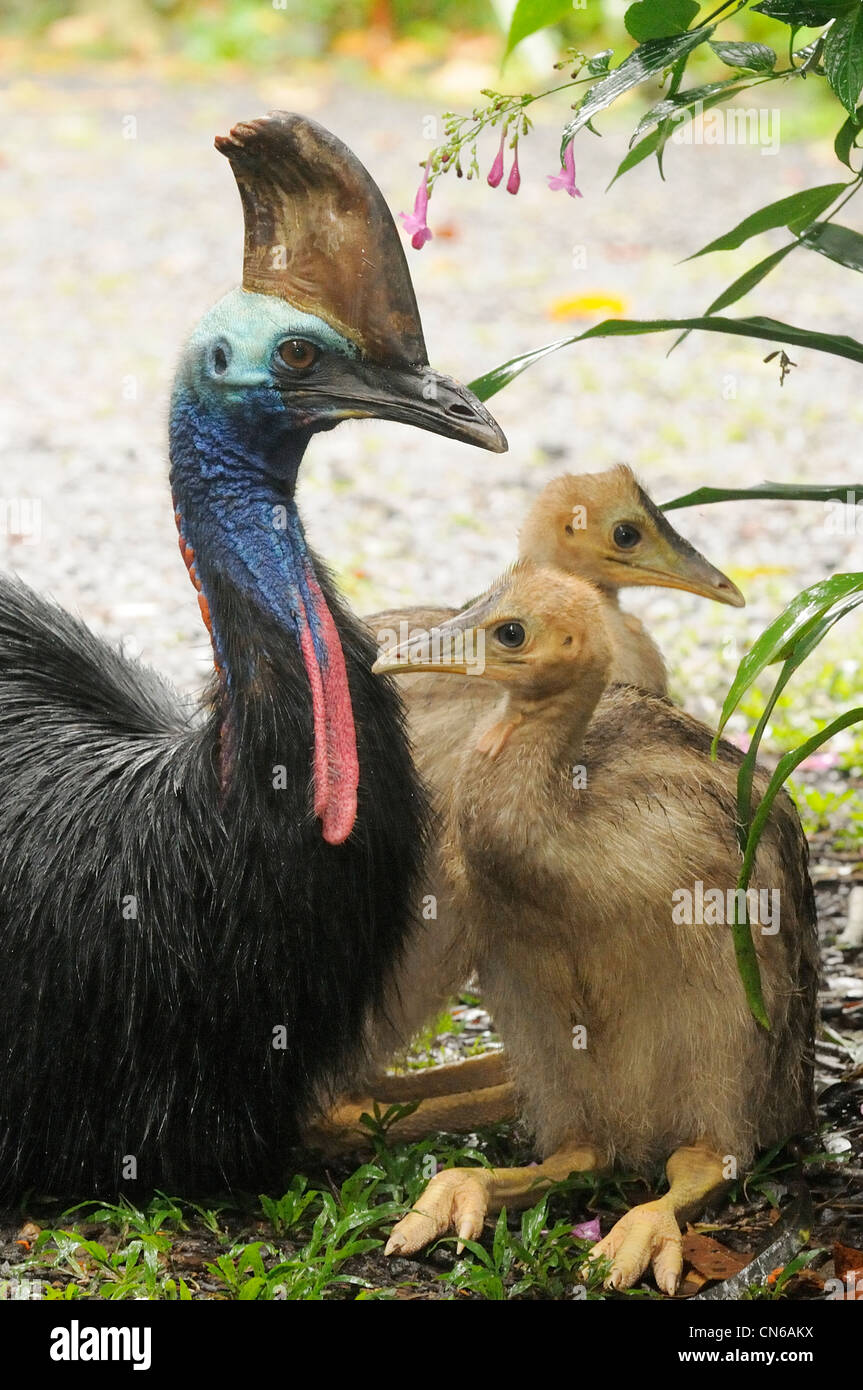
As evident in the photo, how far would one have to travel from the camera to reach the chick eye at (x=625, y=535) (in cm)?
354

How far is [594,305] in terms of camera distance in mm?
7062

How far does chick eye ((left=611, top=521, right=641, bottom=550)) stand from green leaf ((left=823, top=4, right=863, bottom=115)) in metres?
1.18

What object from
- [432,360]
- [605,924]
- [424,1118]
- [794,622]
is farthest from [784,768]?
[432,360]

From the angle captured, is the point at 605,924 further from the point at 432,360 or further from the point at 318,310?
the point at 432,360

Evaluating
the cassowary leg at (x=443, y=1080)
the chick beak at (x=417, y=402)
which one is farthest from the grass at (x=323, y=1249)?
the chick beak at (x=417, y=402)

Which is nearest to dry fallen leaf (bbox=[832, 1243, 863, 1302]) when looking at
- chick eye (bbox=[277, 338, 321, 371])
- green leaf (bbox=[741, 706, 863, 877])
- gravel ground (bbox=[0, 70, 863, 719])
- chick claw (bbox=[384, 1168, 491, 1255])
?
chick claw (bbox=[384, 1168, 491, 1255])

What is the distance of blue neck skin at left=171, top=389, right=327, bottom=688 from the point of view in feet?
8.98

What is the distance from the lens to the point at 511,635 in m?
2.90

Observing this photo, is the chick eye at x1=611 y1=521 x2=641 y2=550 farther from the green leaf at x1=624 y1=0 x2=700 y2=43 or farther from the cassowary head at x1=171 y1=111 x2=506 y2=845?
the green leaf at x1=624 y1=0 x2=700 y2=43

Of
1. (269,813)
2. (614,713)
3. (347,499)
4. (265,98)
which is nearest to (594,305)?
(347,499)

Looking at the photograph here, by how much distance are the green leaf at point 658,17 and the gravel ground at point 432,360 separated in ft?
6.37

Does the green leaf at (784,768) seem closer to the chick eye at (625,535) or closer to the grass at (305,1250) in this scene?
the grass at (305,1250)

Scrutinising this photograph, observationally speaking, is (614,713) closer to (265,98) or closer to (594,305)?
(594,305)

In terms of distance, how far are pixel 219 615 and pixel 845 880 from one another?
1781 millimetres
